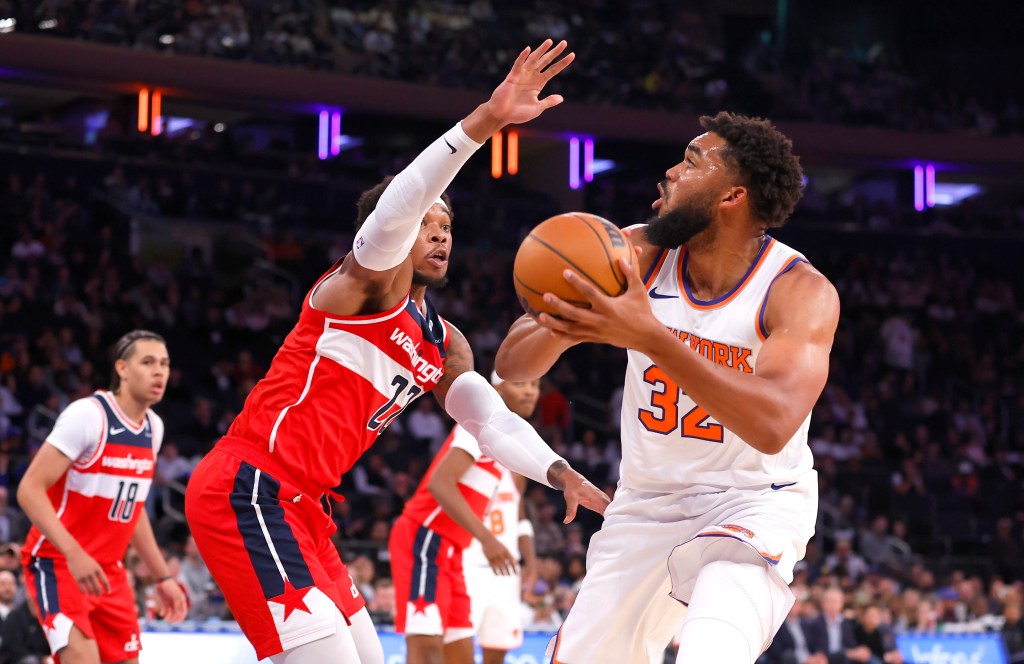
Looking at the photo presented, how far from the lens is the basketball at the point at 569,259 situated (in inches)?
124

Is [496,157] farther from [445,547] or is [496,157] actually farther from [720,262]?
[720,262]

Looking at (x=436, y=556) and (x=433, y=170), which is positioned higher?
(x=433, y=170)

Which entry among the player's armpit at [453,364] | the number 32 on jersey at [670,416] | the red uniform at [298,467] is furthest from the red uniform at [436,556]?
the number 32 on jersey at [670,416]

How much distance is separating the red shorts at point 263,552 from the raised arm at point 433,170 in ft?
2.82

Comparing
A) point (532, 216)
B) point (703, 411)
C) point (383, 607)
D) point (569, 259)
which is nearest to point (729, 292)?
point (703, 411)

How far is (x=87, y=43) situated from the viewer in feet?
62.4

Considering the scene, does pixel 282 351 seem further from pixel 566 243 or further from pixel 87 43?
pixel 87 43

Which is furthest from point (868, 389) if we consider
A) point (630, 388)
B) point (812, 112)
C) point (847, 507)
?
point (630, 388)

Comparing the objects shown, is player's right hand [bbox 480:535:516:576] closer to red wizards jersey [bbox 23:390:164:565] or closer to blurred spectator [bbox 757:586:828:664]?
red wizards jersey [bbox 23:390:164:565]

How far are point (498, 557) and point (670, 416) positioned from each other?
295cm

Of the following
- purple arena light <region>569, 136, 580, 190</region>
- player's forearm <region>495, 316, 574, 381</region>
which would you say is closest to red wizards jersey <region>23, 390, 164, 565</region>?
player's forearm <region>495, 316, 574, 381</region>

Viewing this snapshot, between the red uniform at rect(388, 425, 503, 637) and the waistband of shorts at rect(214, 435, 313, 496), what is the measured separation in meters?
2.99

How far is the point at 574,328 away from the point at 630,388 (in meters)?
1.25

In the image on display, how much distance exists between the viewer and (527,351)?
13.4 ft
